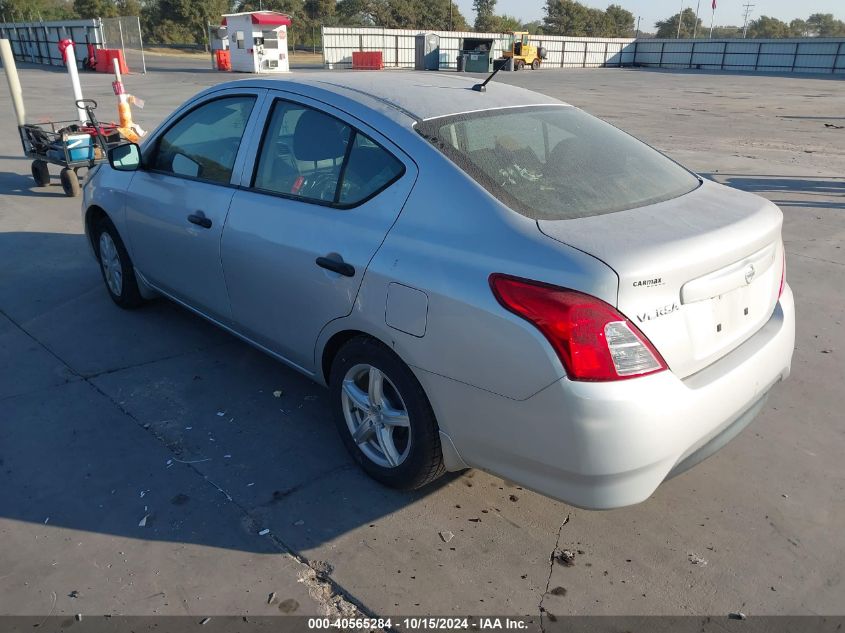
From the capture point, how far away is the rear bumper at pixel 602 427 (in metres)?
2.18

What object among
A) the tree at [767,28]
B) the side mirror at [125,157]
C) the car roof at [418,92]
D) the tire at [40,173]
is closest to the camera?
the car roof at [418,92]

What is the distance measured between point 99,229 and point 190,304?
1.45 m

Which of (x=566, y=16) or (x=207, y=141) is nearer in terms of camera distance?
(x=207, y=141)

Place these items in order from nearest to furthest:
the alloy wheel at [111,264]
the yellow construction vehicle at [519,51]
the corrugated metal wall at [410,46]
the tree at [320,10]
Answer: the alloy wheel at [111,264]
the corrugated metal wall at [410,46]
the yellow construction vehicle at [519,51]
the tree at [320,10]

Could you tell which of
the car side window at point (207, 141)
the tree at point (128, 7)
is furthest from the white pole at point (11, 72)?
the tree at point (128, 7)

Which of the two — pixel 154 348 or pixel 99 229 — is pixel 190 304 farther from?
pixel 99 229

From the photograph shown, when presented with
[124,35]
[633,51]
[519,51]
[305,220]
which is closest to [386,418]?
[305,220]

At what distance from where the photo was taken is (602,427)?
7.13ft

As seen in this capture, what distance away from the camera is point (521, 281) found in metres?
2.26

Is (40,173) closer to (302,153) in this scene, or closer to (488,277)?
(302,153)

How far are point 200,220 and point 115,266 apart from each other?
5.22ft

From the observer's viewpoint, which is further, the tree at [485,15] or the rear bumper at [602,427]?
the tree at [485,15]

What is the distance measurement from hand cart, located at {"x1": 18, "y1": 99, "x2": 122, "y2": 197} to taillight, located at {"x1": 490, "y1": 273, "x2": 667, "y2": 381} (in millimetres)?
7558

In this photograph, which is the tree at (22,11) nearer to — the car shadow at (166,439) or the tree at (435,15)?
the tree at (435,15)
